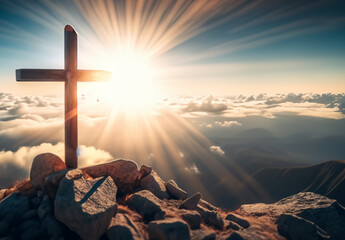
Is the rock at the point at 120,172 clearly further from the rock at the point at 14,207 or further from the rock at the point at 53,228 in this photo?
the rock at the point at 53,228

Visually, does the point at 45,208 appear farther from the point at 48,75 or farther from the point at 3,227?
the point at 48,75

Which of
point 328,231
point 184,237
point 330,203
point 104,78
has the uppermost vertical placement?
point 104,78

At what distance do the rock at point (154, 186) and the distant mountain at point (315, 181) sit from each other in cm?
13922

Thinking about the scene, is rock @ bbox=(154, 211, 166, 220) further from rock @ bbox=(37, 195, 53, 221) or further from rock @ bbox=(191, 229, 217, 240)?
rock @ bbox=(37, 195, 53, 221)

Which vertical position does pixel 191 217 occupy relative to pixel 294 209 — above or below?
above

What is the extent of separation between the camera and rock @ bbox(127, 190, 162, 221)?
8953 millimetres

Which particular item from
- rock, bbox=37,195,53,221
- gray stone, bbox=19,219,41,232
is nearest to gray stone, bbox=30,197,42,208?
rock, bbox=37,195,53,221

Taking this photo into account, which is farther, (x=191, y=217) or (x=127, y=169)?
(x=127, y=169)

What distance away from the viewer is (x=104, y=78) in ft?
37.7

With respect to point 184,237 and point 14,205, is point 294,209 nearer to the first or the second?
point 184,237

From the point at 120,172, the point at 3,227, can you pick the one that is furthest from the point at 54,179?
the point at 120,172

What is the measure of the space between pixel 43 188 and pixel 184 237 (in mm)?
6795

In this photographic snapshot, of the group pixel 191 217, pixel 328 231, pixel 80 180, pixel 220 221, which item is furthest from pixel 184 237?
pixel 328 231

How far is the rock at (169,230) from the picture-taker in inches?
277
